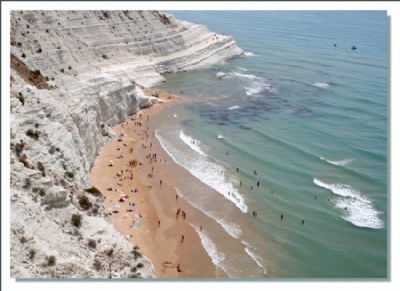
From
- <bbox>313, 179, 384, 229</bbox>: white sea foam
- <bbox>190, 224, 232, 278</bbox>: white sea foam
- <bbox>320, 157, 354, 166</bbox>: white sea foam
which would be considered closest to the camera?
<bbox>190, 224, 232, 278</bbox>: white sea foam

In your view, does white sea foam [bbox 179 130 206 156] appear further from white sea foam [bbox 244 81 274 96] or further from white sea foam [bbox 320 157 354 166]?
white sea foam [bbox 244 81 274 96]

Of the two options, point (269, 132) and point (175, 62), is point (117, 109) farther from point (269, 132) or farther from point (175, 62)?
point (175, 62)

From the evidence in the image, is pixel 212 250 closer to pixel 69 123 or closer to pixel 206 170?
pixel 206 170

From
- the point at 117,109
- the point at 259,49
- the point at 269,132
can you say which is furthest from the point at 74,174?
the point at 259,49

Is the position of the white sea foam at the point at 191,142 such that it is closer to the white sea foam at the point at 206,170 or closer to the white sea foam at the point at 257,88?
the white sea foam at the point at 206,170

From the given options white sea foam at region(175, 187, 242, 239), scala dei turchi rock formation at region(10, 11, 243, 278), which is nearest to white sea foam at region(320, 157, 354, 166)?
white sea foam at region(175, 187, 242, 239)

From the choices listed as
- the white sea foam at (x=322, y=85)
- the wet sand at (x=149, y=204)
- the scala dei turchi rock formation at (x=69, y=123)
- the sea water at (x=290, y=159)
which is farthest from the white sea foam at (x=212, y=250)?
the white sea foam at (x=322, y=85)

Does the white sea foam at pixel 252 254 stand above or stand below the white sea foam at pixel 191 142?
below

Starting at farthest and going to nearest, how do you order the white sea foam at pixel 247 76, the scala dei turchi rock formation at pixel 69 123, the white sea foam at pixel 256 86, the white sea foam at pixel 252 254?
1. the white sea foam at pixel 247 76
2. the white sea foam at pixel 256 86
3. the white sea foam at pixel 252 254
4. the scala dei turchi rock formation at pixel 69 123
